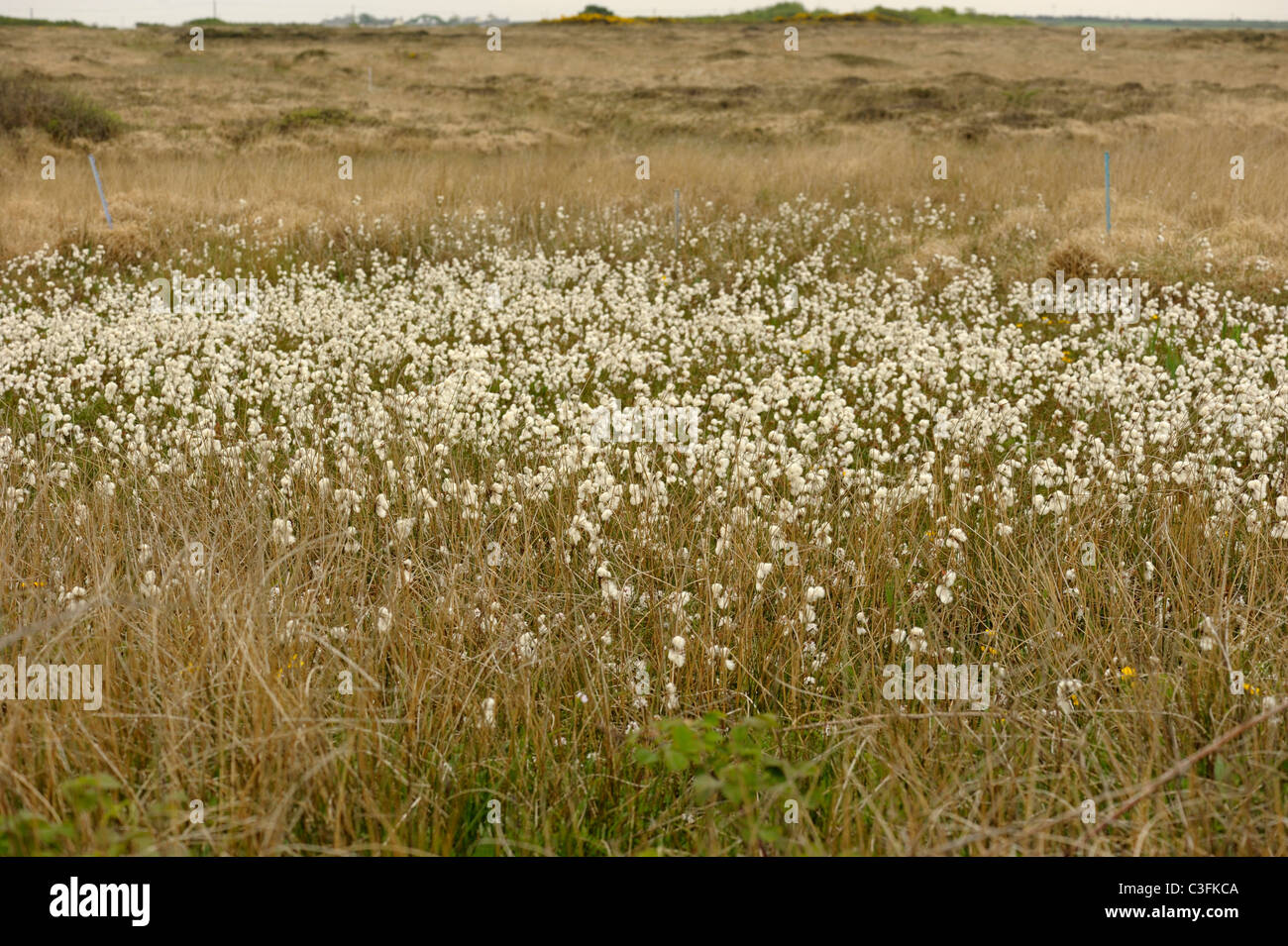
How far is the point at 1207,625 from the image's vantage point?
3246 mm

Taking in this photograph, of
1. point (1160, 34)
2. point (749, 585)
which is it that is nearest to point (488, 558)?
point (749, 585)

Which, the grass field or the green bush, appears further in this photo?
the green bush

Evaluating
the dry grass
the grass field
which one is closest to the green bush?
the dry grass

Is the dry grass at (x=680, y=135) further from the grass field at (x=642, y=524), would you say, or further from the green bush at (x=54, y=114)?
the green bush at (x=54, y=114)

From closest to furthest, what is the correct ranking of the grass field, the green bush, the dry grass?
the grass field < the dry grass < the green bush

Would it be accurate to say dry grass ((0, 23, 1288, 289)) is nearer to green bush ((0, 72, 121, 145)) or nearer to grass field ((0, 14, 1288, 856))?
grass field ((0, 14, 1288, 856))

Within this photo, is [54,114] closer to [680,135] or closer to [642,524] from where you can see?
[680,135]

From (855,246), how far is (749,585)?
8.89m

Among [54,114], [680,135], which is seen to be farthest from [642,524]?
[54,114]

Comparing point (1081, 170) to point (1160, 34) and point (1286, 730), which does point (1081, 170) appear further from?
point (1160, 34)

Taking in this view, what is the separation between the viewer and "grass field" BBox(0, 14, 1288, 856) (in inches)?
107

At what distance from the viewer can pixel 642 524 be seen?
4.40 meters
